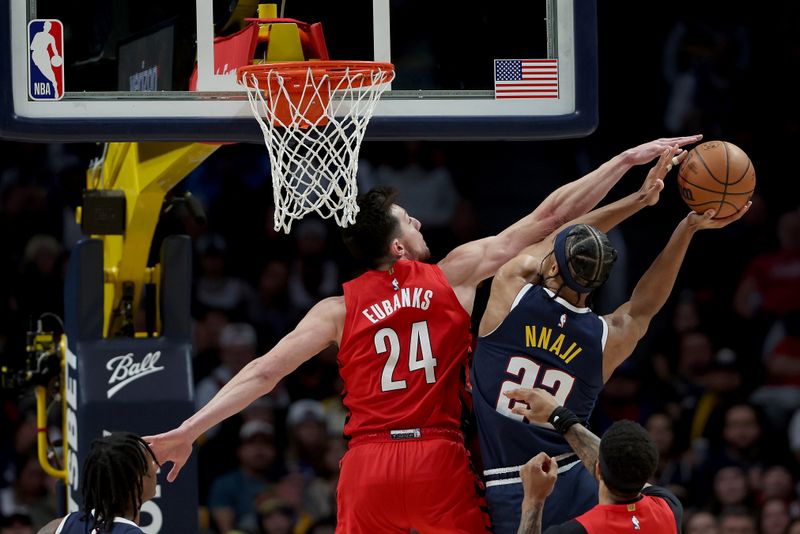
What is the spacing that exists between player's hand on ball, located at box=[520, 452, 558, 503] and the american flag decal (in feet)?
5.72

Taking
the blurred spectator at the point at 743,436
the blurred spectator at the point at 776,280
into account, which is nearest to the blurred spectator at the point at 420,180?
the blurred spectator at the point at 776,280

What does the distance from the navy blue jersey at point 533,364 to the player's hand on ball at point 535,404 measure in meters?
0.10

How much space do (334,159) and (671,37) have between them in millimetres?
6870

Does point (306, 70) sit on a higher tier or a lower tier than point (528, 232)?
higher

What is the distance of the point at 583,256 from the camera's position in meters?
5.66

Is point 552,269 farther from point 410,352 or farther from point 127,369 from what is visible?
point 127,369

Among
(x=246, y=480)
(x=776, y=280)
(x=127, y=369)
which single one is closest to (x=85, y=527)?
(x=127, y=369)

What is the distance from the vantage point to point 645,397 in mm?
11000

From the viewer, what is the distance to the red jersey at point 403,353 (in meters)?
6.06

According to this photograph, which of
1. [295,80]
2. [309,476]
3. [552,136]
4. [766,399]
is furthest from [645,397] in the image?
[295,80]

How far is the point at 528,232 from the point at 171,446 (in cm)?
182

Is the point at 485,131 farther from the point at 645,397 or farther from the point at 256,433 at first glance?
the point at 645,397

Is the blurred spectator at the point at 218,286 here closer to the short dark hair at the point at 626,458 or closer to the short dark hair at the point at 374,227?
the short dark hair at the point at 374,227

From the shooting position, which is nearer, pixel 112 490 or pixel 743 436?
pixel 112 490
